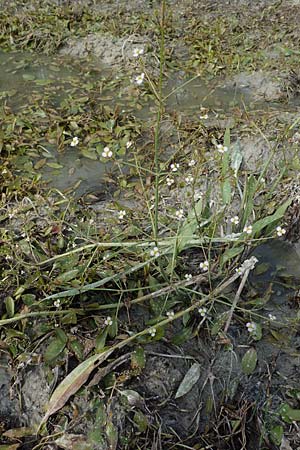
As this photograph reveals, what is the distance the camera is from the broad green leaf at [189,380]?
217 cm

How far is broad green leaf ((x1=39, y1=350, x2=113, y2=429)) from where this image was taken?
209 centimetres

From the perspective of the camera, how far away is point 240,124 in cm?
368

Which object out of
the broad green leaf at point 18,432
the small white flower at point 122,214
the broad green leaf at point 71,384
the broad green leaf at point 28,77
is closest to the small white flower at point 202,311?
the broad green leaf at point 71,384

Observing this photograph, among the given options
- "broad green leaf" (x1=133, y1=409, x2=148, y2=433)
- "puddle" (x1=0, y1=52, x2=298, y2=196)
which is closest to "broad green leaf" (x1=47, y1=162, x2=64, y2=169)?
"puddle" (x1=0, y1=52, x2=298, y2=196)

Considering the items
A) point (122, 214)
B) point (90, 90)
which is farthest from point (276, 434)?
point (90, 90)

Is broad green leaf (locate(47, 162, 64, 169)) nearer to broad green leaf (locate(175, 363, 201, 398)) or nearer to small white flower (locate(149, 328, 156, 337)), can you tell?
small white flower (locate(149, 328, 156, 337))

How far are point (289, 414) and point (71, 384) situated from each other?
89 centimetres

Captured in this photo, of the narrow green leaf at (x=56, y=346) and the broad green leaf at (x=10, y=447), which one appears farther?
the narrow green leaf at (x=56, y=346)

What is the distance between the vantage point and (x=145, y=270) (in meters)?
2.44

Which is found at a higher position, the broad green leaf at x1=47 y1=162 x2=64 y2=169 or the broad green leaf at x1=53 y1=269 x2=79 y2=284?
the broad green leaf at x1=53 y1=269 x2=79 y2=284

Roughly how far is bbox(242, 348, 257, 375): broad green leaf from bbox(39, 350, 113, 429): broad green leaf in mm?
608

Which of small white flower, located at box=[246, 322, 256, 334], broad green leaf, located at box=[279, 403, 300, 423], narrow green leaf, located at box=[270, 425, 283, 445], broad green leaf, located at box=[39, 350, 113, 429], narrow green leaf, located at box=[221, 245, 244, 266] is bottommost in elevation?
narrow green leaf, located at box=[270, 425, 283, 445]

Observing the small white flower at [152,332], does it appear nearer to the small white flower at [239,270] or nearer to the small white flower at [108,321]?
the small white flower at [108,321]

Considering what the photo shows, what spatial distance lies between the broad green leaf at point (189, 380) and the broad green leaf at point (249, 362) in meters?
0.20
